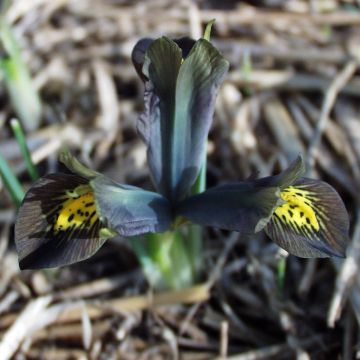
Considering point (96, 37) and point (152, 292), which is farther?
point (96, 37)

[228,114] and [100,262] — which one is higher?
[228,114]

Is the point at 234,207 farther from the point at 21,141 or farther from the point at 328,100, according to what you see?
the point at 328,100

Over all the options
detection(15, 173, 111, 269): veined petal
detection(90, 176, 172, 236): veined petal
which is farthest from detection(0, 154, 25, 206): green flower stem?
detection(90, 176, 172, 236): veined petal

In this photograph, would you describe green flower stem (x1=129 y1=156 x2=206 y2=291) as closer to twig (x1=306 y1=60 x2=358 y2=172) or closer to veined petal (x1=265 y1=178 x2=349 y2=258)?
veined petal (x1=265 y1=178 x2=349 y2=258)

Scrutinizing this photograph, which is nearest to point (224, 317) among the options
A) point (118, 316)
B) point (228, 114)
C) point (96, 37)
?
point (118, 316)

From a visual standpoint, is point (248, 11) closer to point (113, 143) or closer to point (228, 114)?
point (228, 114)

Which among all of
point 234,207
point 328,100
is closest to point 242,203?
point 234,207
